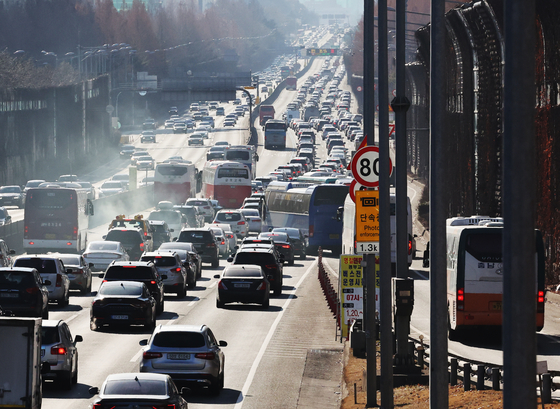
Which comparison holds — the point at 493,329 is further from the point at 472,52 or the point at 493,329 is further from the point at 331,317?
the point at 472,52

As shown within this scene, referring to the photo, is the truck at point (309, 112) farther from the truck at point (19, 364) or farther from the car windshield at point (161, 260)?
the truck at point (19, 364)

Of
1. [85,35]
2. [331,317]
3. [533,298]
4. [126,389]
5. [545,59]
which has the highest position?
[85,35]

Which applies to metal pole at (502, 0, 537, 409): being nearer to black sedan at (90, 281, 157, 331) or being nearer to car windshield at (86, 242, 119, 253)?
black sedan at (90, 281, 157, 331)

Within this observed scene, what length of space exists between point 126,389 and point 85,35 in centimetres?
17995

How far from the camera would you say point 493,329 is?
981 inches

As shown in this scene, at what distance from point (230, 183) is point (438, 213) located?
64816 millimetres

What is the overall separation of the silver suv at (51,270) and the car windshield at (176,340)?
13.9 metres

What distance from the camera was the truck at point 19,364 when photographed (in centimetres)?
1420

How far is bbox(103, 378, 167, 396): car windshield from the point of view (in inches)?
547

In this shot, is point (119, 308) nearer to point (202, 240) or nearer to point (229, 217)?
point (202, 240)

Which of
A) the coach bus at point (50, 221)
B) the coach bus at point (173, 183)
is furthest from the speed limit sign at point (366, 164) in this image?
the coach bus at point (173, 183)

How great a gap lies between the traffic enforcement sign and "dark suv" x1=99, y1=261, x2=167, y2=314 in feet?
48.6

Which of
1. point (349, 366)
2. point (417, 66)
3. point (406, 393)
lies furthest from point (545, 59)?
point (417, 66)

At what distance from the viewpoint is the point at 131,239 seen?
4862 cm
